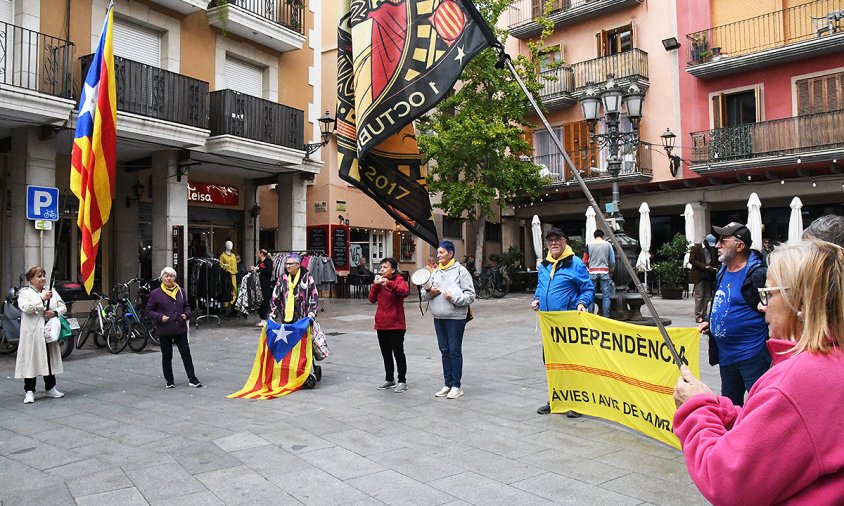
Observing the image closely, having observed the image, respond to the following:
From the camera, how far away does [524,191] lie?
26688 millimetres

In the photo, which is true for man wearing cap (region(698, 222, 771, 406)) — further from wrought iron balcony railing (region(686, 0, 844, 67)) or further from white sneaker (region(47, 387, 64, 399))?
wrought iron balcony railing (region(686, 0, 844, 67))

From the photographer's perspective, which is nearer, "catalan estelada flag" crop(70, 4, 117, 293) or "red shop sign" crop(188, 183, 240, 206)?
"catalan estelada flag" crop(70, 4, 117, 293)

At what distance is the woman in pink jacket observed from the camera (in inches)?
59.6

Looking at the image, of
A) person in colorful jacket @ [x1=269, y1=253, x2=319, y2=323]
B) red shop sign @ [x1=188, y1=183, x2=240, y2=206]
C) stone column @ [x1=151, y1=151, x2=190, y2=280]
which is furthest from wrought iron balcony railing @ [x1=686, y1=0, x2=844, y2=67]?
→ person in colorful jacket @ [x1=269, y1=253, x2=319, y2=323]

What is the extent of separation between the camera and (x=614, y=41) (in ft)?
86.4

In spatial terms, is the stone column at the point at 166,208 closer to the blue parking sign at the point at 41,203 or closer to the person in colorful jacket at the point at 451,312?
the blue parking sign at the point at 41,203

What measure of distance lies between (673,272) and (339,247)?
12410 millimetres

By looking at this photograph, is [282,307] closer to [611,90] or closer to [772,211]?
[611,90]

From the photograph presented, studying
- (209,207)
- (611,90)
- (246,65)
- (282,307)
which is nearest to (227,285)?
(209,207)

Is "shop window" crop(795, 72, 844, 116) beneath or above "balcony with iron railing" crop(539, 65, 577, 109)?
beneath

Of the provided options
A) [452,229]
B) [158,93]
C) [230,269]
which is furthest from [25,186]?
[452,229]

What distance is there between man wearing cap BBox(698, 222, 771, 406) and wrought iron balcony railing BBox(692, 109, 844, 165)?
19060 millimetres

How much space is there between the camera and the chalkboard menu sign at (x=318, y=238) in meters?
24.5

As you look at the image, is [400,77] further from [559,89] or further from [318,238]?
[559,89]
